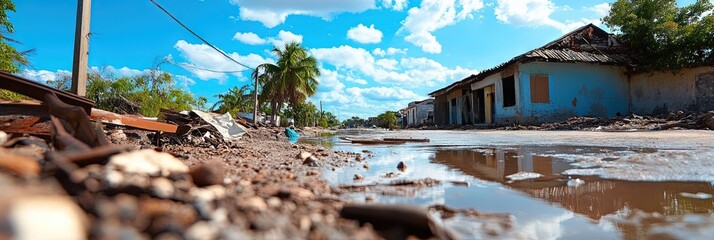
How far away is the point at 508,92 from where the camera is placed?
1623cm

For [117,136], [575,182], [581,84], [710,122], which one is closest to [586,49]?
[581,84]

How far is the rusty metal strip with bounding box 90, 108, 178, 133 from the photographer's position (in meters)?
4.78

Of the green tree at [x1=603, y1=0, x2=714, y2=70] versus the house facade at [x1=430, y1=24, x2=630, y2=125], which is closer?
the green tree at [x1=603, y1=0, x2=714, y2=70]

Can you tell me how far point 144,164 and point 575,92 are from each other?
1669cm

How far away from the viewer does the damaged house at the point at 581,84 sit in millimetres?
13898

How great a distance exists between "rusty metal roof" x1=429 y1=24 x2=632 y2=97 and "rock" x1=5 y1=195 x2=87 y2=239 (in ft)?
50.1

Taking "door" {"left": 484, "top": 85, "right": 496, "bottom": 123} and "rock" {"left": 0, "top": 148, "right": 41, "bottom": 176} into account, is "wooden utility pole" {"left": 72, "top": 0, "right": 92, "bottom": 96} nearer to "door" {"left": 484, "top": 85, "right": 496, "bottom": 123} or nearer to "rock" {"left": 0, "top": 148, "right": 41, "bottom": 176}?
"rock" {"left": 0, "top": 148, "right": 41, "bottom": 176}

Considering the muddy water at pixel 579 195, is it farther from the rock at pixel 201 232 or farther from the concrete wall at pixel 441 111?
the concrete wall at pixel 441 111

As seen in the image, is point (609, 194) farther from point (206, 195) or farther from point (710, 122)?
point (710, 122)

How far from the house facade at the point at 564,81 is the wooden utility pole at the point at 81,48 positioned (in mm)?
13262

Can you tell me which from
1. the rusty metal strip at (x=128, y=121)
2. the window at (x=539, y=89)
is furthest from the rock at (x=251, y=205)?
the window at (x=539, y=89)

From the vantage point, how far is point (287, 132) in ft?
42.1

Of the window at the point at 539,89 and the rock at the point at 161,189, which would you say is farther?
the window at the point at 539,89

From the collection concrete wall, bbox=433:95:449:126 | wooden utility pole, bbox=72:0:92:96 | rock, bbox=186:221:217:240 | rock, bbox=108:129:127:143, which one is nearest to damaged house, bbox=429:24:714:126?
concrete wall, bbox=433:95:449:126
